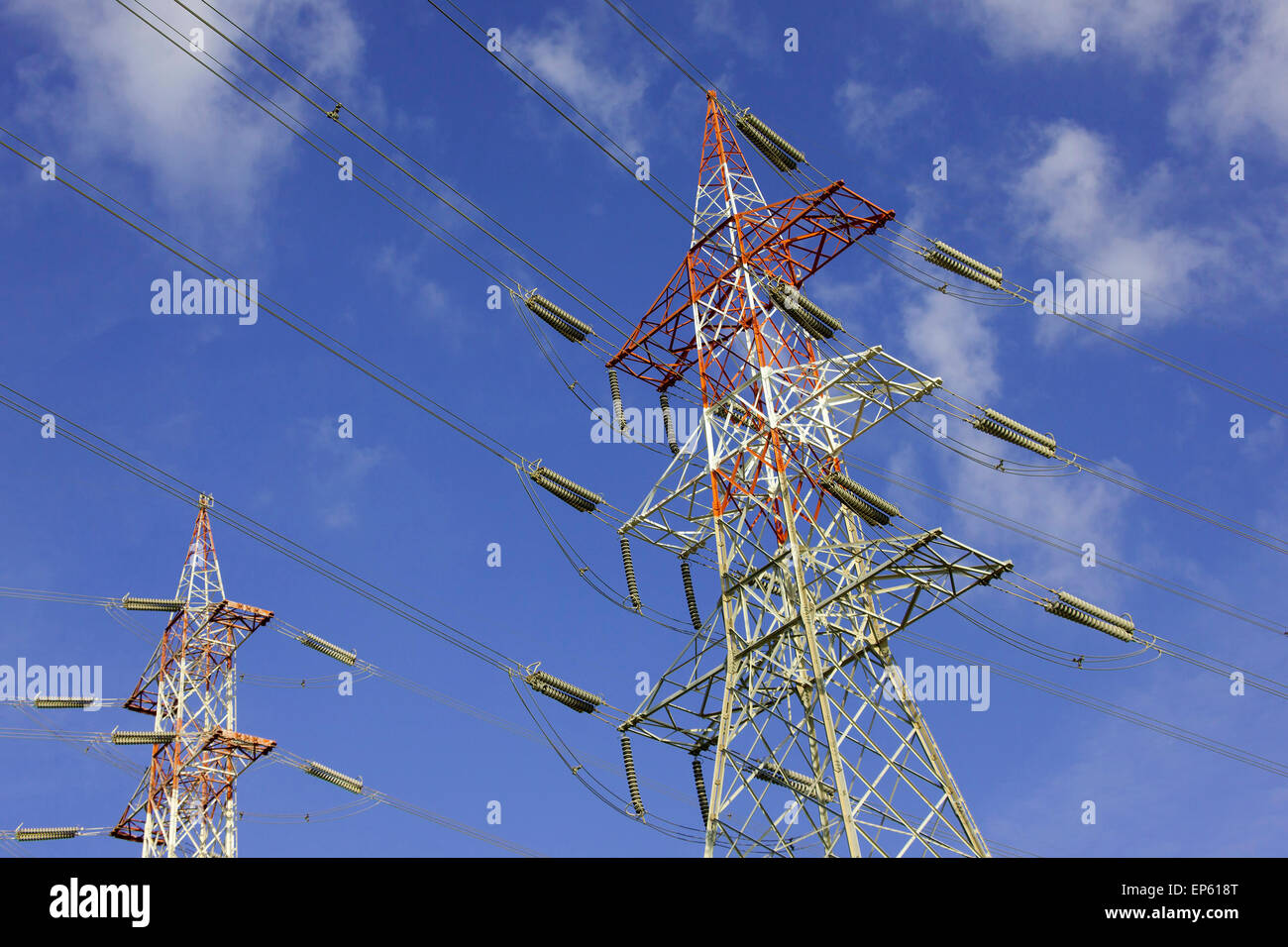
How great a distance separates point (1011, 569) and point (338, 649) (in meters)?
27.7

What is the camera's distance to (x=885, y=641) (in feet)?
78.7

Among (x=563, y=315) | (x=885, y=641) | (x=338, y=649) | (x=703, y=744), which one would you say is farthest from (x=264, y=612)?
(x=885, y=641)

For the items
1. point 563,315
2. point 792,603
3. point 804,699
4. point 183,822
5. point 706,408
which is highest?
point 563,315

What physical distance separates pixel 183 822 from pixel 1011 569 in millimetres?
29720

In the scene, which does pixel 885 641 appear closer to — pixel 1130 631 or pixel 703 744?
pixel 703 744

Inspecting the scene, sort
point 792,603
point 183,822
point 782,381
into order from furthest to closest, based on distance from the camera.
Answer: point 183,822 → point 782,381 → point 792,603


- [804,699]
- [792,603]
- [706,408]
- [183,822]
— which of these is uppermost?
[706,408]

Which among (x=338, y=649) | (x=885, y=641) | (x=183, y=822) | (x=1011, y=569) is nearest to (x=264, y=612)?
→ (x=338, y=649)

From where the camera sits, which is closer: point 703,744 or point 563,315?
point 703,744
